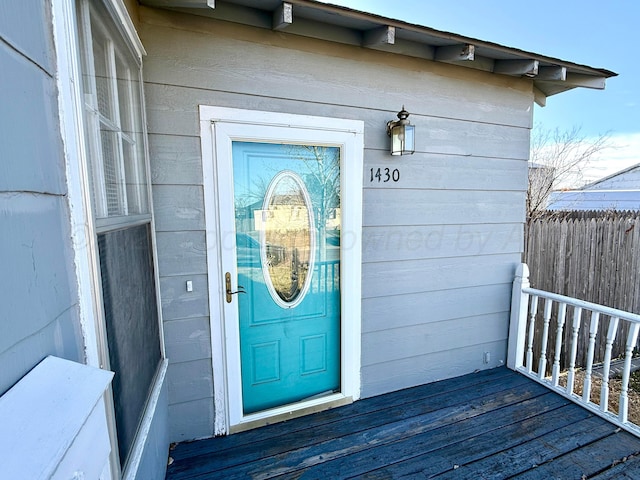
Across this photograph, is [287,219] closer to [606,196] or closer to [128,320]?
[128,320]

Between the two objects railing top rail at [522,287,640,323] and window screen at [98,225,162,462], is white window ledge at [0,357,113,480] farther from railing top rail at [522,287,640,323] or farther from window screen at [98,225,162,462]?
railing top rail at [522,287,640,323]

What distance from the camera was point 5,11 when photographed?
21.3 inches

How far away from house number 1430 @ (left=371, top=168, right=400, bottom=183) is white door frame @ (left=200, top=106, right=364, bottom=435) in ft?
0.41

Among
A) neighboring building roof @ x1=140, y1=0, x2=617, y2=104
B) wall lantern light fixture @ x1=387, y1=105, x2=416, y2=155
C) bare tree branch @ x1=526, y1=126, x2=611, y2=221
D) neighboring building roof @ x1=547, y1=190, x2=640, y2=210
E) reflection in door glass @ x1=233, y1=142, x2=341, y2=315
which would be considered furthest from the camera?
neighboring building roof @ x1=547, y1=190, x2=640, y2=210

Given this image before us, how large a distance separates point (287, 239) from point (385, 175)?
2.78ft

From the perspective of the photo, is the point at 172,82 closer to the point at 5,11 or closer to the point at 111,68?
the point at 111,68

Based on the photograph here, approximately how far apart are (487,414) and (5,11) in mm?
2939

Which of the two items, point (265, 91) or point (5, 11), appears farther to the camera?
point (265, 91)

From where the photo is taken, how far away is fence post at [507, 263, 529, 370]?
2.73 metres

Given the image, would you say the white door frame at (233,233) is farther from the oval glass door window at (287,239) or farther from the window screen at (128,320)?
the window screen at (128,320)

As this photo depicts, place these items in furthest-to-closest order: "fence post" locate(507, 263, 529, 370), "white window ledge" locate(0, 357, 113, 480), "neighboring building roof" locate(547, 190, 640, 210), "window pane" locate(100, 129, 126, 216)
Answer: "neighboring building roof" locate(547, 190, 640, 210) → "fence post" locate(507, 263, 529, 370) → "window pane" locate(100, 129, 126, 216) → "white window ledge" locate(0, 357, 113, 480)

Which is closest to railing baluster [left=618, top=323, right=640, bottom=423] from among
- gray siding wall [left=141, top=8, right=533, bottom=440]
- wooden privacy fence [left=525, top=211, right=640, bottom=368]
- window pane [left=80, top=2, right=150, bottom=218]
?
gray siding wall [left=141, top=8, right=533, bottom=440]

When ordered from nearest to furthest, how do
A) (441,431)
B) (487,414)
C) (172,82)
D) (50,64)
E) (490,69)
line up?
(50,64) → (172,82) → (441,431) → (487,414) → (490,69)

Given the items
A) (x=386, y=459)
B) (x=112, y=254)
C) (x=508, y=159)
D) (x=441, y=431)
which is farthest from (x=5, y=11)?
(x=508, y=159)
